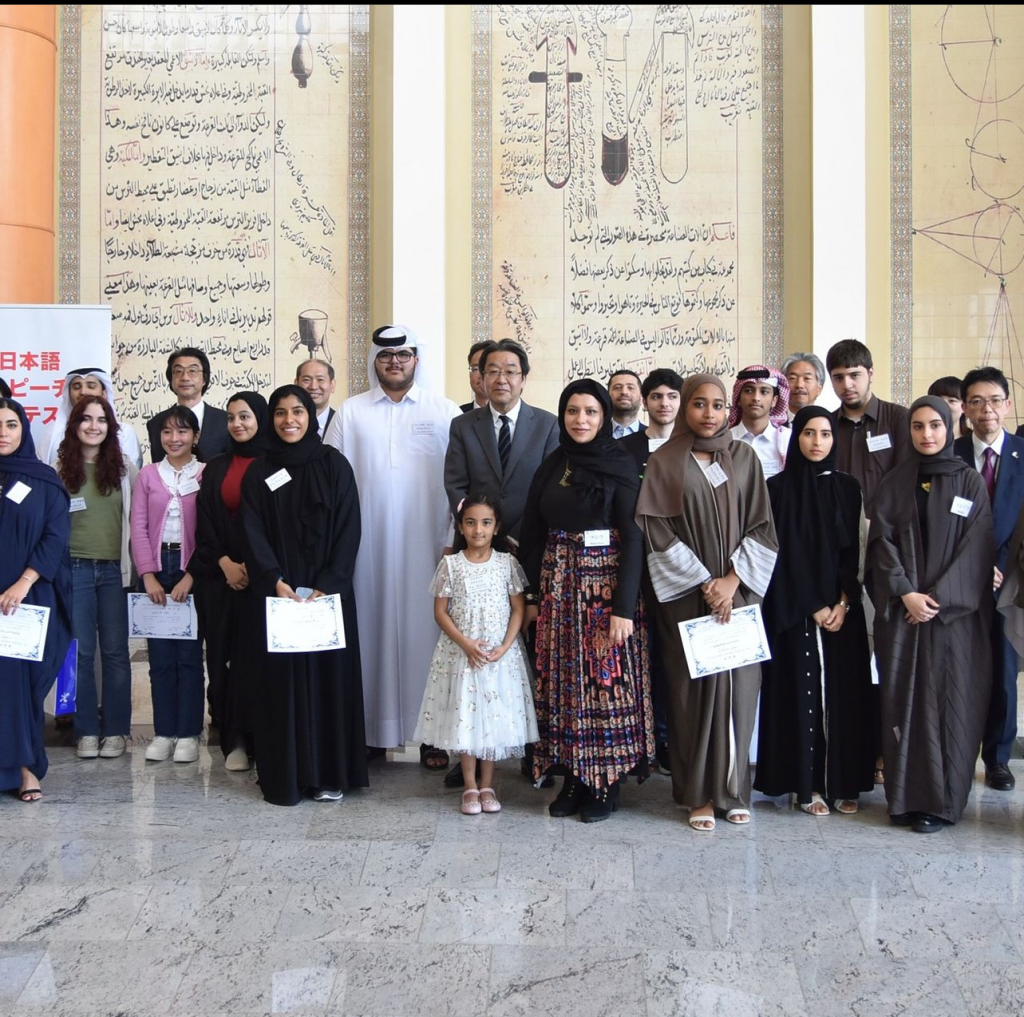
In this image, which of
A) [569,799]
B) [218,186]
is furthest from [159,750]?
[218,186]

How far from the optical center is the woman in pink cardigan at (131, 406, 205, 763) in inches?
169

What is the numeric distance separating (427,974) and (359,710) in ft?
4.62

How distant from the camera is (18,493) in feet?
12.7

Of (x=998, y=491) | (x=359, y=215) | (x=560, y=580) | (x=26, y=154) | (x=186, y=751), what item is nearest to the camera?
(x=560, y=580)

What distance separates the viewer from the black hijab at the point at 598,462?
356cm

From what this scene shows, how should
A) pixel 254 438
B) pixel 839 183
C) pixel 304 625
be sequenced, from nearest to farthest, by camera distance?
pixel 304 625 → pixel 254 438 → pixel 839 183

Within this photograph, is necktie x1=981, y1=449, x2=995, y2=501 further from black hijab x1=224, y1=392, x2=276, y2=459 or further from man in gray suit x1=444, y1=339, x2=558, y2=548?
black hijab x1=224, y1=392, x2=276, y2=459

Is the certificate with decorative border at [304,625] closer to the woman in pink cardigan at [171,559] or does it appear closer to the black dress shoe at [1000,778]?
the woman in pink cardigan at [171,559]

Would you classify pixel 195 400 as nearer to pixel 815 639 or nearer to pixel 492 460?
pixel 492 460

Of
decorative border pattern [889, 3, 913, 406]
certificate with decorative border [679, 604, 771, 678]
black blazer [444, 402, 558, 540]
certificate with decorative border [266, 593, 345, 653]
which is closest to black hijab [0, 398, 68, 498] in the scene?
certificate with decorative border [266, 593, 345, 653]

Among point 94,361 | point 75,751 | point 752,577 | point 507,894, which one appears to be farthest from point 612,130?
point 507,894

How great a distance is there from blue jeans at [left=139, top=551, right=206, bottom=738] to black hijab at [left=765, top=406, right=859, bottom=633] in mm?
2189

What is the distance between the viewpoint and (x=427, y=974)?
8.52ft

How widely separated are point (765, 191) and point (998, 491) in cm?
368
